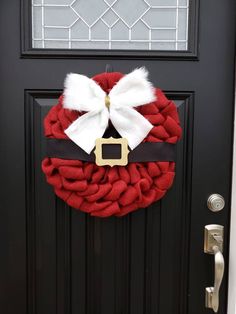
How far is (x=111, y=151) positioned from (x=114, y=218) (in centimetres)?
26

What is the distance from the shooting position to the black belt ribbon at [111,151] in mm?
912

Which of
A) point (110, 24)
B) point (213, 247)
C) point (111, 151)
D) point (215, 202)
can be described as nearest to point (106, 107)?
point (111, 151)

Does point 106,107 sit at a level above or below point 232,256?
above

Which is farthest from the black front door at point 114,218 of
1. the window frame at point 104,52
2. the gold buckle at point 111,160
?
the gold buckle at point 111,160

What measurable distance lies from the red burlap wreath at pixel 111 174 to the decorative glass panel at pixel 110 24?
167 millimetres

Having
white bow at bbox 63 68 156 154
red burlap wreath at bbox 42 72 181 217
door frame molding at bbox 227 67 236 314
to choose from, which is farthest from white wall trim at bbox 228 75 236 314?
white bow at bbox 63 68 156 154

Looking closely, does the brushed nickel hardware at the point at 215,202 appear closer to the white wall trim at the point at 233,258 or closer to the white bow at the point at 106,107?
the white wall trim at the point at 233,258

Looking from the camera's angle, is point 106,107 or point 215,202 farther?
point 215,202

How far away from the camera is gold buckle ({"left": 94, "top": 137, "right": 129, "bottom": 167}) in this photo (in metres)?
0.91

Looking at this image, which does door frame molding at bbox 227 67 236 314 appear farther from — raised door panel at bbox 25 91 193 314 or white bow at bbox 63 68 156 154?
white bow at bbox 63 68 156 154

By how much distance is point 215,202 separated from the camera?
40.8 inches

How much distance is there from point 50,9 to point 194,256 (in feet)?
3.02

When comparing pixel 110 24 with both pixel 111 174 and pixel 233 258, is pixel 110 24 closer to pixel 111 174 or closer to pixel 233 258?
pixel 111 174

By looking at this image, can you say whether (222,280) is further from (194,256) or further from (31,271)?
(31,271)
